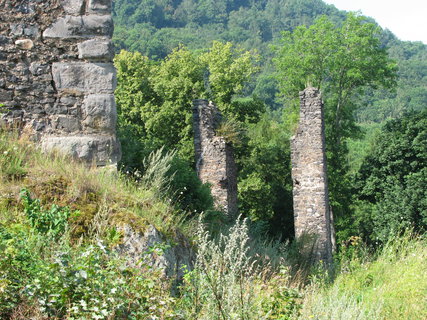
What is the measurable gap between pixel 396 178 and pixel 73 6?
62.8ft

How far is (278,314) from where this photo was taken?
3.94 meters

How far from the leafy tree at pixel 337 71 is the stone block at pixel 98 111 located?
18370 millimetres

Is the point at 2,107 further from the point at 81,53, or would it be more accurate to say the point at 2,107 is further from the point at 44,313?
the point at 44,313

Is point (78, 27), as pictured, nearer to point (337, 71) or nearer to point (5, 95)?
point (5, 95)

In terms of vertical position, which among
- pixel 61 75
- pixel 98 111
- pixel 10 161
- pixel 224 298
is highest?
pixel 61 75

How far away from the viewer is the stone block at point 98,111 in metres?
5.37

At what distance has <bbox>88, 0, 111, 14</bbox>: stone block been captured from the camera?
5.30m

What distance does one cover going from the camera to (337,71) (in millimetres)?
23844

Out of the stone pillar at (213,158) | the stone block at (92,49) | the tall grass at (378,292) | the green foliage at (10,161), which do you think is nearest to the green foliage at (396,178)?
the stone pillar at (213,158)

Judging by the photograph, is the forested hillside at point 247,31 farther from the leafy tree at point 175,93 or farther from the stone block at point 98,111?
the stone block at point 98,111

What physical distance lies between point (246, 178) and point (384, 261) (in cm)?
1586

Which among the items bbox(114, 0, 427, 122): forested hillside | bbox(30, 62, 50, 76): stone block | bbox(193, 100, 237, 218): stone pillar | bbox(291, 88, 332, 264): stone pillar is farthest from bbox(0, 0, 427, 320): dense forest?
bbox(291, 88, 332, 264): stone pillar

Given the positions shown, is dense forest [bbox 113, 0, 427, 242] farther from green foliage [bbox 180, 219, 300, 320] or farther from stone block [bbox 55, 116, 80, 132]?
Answer: green foliage [bbox 180, 219, 300, 320]

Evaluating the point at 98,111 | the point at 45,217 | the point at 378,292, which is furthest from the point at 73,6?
the point at 378,292
